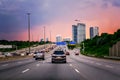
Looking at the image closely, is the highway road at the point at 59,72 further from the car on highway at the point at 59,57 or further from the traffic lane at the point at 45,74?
the car on highway at the point at 59,57

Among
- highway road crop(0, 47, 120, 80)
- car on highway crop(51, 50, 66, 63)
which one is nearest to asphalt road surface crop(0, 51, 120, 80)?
highway road crop(0, 47, 120, 80)

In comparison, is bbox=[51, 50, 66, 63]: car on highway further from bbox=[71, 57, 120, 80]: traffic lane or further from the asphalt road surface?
bbox=[71, 57, 120, 80]: traffic lane

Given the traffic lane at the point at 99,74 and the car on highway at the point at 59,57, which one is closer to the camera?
→ the traffic lane at the point at 99,74

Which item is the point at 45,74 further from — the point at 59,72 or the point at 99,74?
the point at 99,74

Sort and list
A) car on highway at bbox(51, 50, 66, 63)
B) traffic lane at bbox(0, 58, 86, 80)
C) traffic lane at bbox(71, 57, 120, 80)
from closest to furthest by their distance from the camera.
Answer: traffic lane at bbox(0, 58, 86, 80)
traffic lane at bbox(71, 57, 120, 80)
car on highway at bbox(51, 50, 66, 63)

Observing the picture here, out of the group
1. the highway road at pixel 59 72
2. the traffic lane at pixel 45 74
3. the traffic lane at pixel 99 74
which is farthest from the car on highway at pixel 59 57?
the traffic lane at pixel 45 74

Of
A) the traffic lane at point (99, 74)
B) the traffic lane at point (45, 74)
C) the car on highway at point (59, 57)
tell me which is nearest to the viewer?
the traffic lane at point (45, 74)

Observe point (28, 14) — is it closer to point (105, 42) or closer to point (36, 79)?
point (105, 42)

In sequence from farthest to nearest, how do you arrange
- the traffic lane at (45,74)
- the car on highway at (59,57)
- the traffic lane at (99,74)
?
the car on highway at (59,57) → the traffic lane at (99,74) → the traffic lane at (45,74)

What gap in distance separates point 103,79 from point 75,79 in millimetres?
1690

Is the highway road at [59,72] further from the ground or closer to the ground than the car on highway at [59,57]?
closer to the ground

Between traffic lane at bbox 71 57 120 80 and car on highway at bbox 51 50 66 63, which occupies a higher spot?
car on highway at bbox 51 50 66 63

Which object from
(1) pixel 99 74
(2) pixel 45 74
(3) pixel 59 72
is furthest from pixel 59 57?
(1) pixel 99 74

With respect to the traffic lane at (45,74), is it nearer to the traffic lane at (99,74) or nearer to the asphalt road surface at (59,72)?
the asphalt road surface at (59,72)
